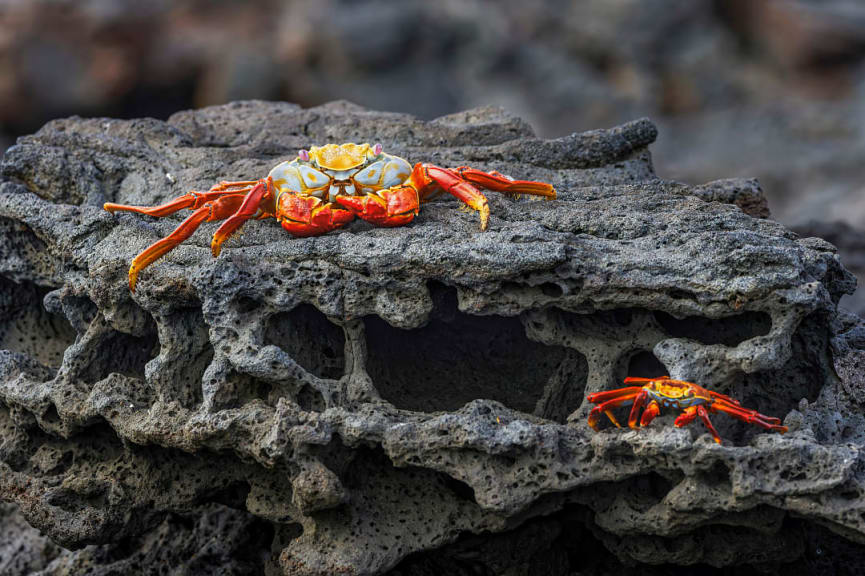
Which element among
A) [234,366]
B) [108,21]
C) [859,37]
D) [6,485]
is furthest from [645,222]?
[108,21]

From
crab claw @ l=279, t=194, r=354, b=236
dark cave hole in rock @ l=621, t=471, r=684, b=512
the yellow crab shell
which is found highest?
the yellow crab shell

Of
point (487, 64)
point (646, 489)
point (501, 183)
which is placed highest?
point (487, 64)

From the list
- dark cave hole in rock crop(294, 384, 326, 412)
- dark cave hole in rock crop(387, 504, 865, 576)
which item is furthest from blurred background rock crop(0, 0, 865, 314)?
dark cave hole in rock crop(294, 384, 326, 412)

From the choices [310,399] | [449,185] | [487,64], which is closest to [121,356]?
[310,399]

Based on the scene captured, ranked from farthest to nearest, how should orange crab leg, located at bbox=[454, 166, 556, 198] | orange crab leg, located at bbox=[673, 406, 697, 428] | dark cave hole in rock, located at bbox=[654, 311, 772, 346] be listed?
orange crab leg, located at bbox=[454, 166, 556, 198]
dark cave hole in rock, located at bbox=[654, 311, 772, 346]
orange crab leg, located at bbox=[673, 406, 697, 428]

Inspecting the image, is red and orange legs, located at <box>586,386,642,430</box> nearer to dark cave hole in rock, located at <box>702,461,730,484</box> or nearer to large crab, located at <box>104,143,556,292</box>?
dark cave hole in rock, located at <box>702,461,730,484</box>

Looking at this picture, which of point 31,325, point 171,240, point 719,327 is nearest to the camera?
point 719,327

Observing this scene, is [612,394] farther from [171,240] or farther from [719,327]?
[171,240]
